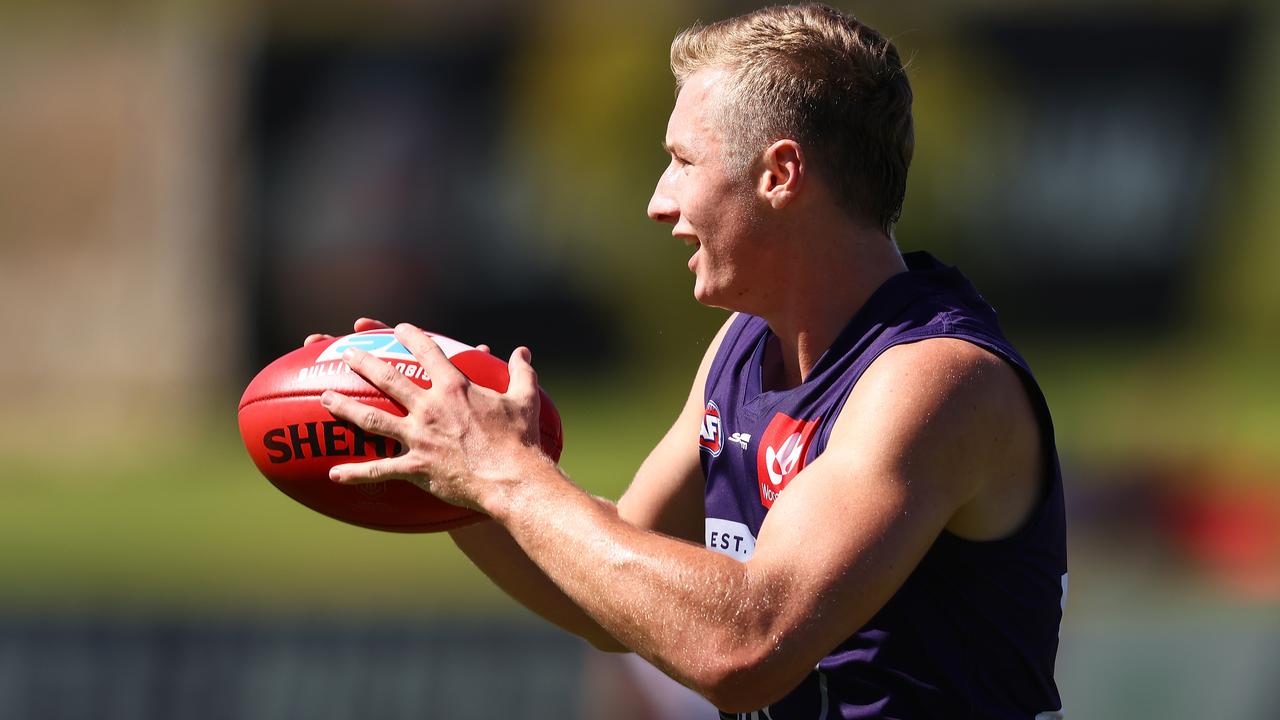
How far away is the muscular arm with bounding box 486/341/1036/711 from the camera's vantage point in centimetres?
261

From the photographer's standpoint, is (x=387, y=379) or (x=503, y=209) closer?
(x=387, y=379)

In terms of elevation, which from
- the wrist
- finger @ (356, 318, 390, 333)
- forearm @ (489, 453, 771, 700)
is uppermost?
finger @ (356, 318, 390, 333)

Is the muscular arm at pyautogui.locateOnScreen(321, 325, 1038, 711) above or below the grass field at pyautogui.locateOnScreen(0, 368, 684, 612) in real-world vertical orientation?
above

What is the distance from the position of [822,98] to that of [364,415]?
3.43ft

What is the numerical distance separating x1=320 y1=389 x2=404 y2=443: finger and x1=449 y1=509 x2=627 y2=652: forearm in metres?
0.63

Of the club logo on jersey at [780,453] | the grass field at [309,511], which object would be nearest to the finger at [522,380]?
the club logo on jersey at [780,453]

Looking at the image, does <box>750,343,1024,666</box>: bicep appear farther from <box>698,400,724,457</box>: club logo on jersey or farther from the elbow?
the elbow

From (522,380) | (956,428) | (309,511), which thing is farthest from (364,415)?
(309,511)

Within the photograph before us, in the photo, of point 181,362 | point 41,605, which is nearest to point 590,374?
point 181,362

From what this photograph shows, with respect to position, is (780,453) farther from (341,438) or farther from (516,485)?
(341,438)

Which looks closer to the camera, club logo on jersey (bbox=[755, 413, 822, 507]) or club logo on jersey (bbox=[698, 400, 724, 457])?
club logo on jersey (bbox=[755, 413, 822, 507])

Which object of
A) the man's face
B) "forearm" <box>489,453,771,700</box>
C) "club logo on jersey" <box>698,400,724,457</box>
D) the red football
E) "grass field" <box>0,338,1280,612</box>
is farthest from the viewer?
"grass field" <box>0,338,1280,612</box>

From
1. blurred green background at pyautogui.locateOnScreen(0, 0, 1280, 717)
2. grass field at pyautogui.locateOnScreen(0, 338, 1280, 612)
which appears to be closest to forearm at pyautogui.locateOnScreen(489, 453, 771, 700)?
grass field at pyautogui.locateOnScreen(0, 338, 1280, 612)

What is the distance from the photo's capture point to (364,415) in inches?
117
